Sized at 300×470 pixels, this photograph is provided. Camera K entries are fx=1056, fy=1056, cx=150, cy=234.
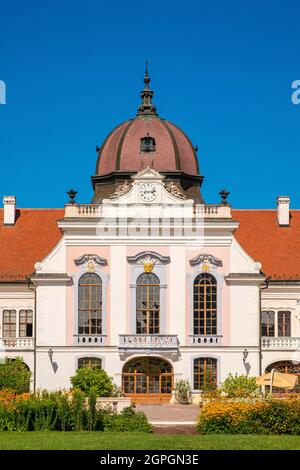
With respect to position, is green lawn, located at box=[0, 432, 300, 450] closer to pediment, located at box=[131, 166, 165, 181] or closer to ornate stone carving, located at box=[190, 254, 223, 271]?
ornate stone carving, located at box=[190, 254, 223, 271]

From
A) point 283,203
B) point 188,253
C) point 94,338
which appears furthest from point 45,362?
point 283,203

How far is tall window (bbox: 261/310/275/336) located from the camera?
51.2 m

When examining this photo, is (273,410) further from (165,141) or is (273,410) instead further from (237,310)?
(165,141)

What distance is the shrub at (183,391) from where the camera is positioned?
47.2 metres

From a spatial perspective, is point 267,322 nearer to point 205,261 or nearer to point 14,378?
point 205,261

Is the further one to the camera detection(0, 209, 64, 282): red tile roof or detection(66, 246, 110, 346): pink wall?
detection(0, 209, 64, 282): red tile roof

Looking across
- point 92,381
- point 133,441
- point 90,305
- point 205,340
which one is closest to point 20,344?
point 90,305

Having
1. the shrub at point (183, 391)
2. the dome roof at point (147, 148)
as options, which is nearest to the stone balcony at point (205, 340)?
the shrub at point (183, 391)

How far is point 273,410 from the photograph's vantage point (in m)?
31.1

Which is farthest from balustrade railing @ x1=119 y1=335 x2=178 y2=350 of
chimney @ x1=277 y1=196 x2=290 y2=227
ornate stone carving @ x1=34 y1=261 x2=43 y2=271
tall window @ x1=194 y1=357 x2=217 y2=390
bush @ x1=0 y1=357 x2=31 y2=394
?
chimney @ x1=277 y1=196 x2=290 y2=227

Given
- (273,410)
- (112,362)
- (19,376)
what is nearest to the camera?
(273,410)

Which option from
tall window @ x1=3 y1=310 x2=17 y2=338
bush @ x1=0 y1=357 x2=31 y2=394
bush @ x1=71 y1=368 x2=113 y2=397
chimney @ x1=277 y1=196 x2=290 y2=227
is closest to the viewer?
bush @ x1=0 y1=357 x2=31 y2=394

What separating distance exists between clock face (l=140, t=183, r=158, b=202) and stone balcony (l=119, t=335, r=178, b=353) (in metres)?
6.28

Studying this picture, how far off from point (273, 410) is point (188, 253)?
58.8ft
